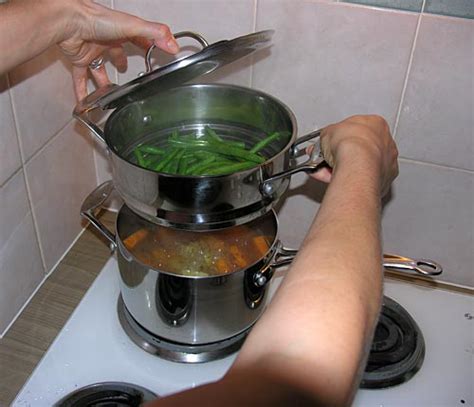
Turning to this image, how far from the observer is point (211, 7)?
2.42ft

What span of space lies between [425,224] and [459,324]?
0.49ft

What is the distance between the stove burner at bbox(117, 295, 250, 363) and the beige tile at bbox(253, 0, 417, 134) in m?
0.33

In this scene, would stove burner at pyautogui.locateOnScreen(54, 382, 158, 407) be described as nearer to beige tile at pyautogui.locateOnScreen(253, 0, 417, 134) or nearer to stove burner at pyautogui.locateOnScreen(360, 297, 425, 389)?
stove burner at pyautogui.locateOnScreen(360, 297, 425, 389)

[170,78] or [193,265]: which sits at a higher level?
[170,78]

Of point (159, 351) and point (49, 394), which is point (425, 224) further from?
point (49, 394)

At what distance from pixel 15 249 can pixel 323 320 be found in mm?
518

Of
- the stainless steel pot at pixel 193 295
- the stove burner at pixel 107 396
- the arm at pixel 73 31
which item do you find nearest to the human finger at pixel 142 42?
the arm at pixel 73 31

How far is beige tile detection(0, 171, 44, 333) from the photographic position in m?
0.71

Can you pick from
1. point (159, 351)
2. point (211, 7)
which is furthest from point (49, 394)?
point (211, 7)

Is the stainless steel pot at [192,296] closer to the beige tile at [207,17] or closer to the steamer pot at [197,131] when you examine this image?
the steamer pot at [197,131]

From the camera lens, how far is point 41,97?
744mm

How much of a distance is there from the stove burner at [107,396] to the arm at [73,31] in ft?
1.22

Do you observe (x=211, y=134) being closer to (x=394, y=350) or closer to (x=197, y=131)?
(x=197, y=131)

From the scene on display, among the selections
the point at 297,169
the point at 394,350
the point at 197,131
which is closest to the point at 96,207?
the point at 197,131
